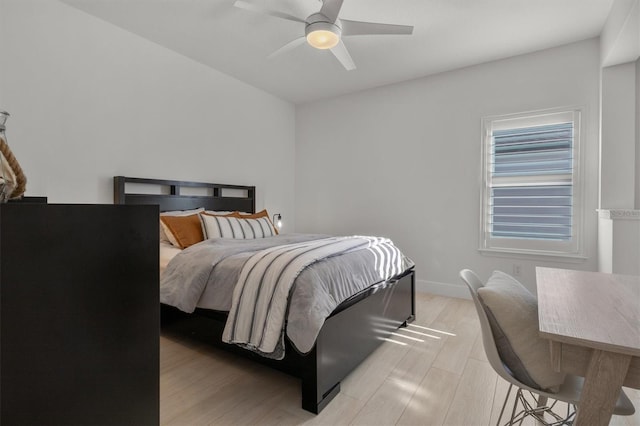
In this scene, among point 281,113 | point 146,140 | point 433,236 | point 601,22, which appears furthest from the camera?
point 281,113

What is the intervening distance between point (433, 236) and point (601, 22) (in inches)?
96.0

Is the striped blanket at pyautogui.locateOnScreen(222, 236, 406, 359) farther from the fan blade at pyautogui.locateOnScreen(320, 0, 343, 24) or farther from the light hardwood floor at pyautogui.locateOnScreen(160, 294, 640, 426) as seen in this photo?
the fan blade at pyautogui.locateOnScreen(320, 0, 343, 24)

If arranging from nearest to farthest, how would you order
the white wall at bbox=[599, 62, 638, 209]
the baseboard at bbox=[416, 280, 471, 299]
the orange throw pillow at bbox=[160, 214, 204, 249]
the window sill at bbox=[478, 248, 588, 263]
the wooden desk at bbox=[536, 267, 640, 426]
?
1. the wooden desk at bbox=[536, 267, 640, 426]
2. the white wall at bbox=[599, 62, 638, 209]
3. the orange throw pillow at bbox=[160, 214, 204, 249]
4. the window sill at bbox=[478, 248, 588, 263]
5. the baseboard at bbox=[416, 280, 471, 299]

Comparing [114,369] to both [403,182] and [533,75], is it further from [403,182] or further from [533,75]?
[533,75]

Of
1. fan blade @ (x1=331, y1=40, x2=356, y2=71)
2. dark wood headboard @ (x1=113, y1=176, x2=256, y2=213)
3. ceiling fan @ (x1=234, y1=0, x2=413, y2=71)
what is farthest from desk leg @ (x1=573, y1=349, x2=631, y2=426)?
dark wood headboard @ (x1=113, y1=176, x2=256, y2=213)

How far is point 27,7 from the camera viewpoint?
7.66 ft

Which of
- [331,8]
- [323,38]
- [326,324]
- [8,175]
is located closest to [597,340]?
[326,324]

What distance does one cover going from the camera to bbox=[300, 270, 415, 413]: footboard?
1691 millimetres

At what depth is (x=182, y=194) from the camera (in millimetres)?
3443

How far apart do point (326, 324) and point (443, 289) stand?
98.7 inches

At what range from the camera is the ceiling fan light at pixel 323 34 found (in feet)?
7.51

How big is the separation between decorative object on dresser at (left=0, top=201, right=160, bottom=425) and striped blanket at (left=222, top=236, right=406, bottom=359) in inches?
31.9

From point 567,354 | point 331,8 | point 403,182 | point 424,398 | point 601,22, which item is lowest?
point 424,398

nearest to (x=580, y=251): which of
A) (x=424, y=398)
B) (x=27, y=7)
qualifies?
(x=424, y=398)
